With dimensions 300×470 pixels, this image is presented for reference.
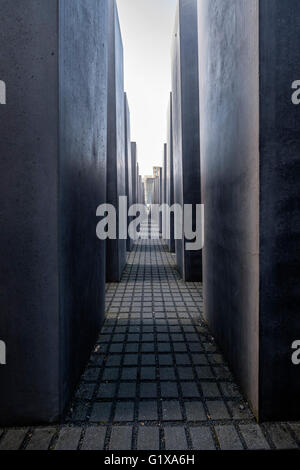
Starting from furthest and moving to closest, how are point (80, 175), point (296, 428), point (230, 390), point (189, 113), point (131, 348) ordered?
point (189, 113)
point (131, 348)
point (80, 175)
point (230, 390)
point (296, 428)

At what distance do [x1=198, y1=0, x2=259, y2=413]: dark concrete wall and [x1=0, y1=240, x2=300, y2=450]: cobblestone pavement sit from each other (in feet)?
0.95

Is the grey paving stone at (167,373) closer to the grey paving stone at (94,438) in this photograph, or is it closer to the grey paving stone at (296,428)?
the grey paving stone at (94,438)

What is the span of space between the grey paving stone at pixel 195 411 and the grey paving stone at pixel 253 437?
0.37m

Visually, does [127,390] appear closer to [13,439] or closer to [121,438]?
[121,438]

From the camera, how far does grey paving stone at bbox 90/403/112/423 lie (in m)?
2.81

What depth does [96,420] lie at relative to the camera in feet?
9.21

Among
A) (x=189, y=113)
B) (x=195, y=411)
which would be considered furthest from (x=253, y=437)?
(x=189, y=113)

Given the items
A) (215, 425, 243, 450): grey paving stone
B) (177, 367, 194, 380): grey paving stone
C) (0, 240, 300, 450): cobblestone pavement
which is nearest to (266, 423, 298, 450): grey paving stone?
(0, 240, 300, 450): cobblestone pavement

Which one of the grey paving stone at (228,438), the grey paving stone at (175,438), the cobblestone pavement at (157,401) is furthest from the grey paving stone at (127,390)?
the grey paving stone at (228,438)

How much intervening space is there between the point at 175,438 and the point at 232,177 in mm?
2797

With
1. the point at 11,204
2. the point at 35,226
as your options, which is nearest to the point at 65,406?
the point at 35,226

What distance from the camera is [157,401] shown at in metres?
3.11

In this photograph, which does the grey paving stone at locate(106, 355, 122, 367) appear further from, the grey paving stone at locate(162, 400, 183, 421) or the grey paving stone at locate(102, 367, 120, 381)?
the grey paving stone at locate(162, 400, 183, 421)
